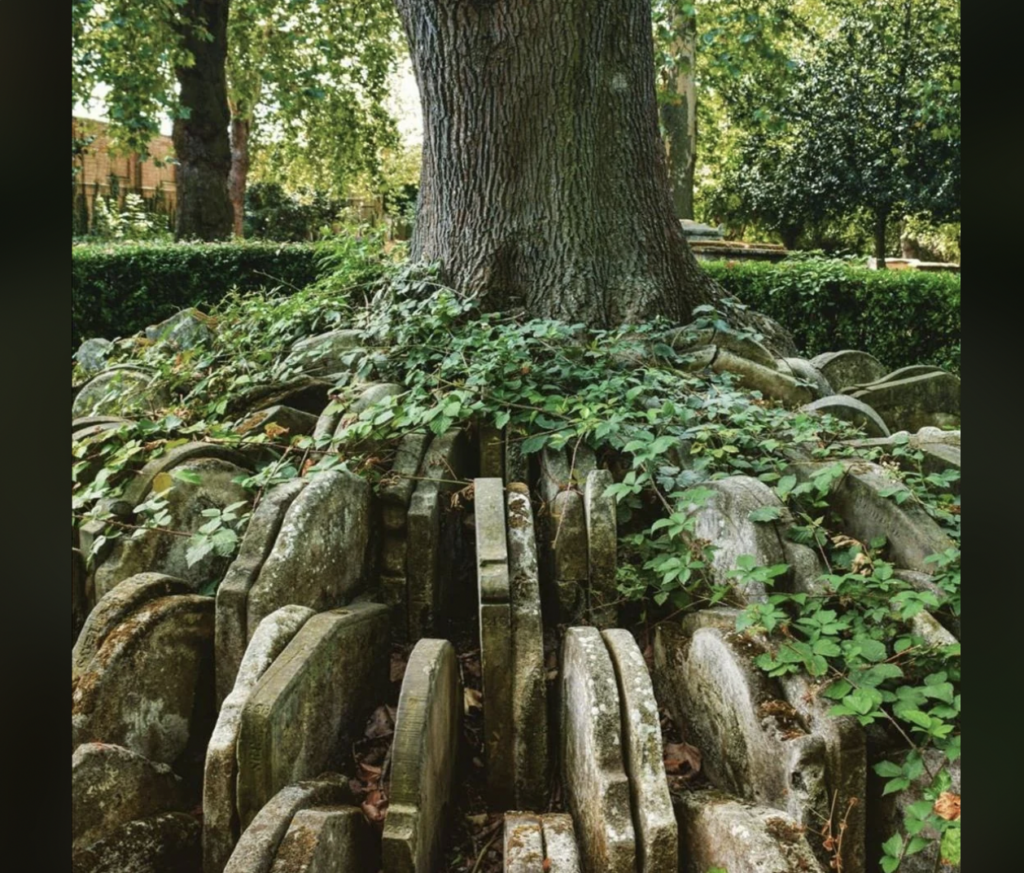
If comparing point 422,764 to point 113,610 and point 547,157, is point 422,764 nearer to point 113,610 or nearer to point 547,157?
point 113,610

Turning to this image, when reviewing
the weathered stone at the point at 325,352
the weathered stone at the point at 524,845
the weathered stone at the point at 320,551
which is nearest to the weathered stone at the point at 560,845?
the weathered stone at the point at 524,845

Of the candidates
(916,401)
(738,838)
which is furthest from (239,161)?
(738,838)

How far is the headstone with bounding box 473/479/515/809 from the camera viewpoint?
2465mm

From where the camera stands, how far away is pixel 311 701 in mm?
2281

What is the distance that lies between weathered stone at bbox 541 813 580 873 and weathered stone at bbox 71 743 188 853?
3.56ft

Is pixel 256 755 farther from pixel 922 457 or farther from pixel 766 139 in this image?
pixel 766 139

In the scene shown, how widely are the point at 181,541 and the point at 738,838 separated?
2.26 metres

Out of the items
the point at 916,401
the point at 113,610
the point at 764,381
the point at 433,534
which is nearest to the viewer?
the point at 113,610

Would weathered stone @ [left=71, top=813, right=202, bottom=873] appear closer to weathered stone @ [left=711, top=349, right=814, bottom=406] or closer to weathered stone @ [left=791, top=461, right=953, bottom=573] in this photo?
weathered stone @ [left=791, top=461, right=953, bottom=573]

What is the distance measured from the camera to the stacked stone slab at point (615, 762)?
6.24 feet

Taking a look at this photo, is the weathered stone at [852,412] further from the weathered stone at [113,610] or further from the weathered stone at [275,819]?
the weathered stone at [113,610]

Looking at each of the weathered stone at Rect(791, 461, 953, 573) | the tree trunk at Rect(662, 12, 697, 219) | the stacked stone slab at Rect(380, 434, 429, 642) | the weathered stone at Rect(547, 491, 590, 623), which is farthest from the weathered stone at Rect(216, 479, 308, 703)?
the tree trunk at Rect(662, 12, 697, 219)
